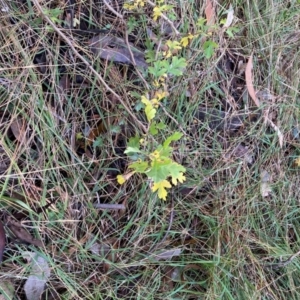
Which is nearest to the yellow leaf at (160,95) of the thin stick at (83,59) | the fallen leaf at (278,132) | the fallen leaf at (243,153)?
the thin stick at (83,59)

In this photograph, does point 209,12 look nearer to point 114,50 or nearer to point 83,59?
point 114,50

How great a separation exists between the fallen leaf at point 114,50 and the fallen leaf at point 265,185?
1.82 ft

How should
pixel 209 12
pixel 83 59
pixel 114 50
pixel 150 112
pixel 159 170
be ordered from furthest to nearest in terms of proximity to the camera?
pixel 209 12 < pixel 114 50 < pixel 83 59 < pixel 150 112 < pixel 159 170

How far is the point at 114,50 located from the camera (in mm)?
1515

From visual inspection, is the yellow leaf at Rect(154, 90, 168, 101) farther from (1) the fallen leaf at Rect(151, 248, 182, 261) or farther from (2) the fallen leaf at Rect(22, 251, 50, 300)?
(2) the fallen leaf at Rect(22, 251, 50, 300)

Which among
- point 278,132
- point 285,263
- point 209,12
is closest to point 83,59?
point 209,12

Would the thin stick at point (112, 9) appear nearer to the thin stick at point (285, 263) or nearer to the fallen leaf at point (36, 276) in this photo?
the fallen leaf at point (36, 276)

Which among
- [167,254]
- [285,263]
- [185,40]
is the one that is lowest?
[285,263]

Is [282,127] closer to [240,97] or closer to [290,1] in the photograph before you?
[240,97]

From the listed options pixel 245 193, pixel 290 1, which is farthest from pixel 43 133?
pixel 290 1

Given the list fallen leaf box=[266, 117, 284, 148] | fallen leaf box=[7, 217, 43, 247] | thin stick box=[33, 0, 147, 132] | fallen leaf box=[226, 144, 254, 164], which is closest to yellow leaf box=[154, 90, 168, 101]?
thin stick box=[33, 0, 147, 132]

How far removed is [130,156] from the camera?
140 centimetres

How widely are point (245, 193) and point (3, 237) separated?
0.79 m

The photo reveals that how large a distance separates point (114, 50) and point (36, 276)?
0.73m
